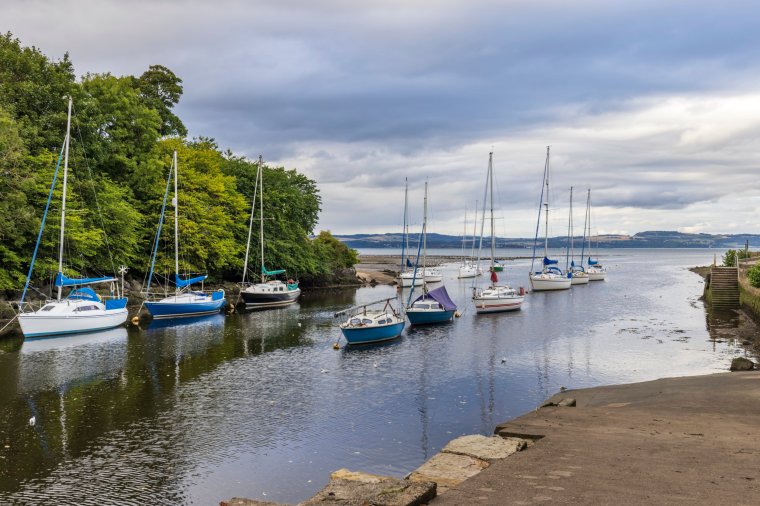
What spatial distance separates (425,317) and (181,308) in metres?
21.1

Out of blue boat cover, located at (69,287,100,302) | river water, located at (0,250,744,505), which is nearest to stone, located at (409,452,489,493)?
river water, located at (0,250,744,505)

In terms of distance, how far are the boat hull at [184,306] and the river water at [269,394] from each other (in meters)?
3.08

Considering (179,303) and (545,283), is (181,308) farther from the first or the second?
(545,283)

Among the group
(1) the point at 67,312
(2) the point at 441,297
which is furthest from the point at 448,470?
(1) the point at 67,312

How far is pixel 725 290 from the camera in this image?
180ft

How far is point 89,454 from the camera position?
1753 cm

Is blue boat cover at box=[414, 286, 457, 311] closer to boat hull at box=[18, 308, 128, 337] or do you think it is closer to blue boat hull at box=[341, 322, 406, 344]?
blue boat hull at box=[341, 322, 406, 344]

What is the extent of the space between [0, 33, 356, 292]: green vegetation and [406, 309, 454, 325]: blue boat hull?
2589 centimetres

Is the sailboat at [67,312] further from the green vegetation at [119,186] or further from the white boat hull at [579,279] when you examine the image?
the white boat hull at [579,279]

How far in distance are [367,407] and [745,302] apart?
41.1 m

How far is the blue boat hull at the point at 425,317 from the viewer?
4481 centimetres

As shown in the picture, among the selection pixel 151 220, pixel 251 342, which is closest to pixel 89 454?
pixel 251 342

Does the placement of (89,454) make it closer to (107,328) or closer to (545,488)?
(545,488)

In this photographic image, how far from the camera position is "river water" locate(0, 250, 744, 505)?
16219 mm
